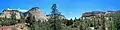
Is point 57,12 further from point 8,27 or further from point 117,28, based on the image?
point 8,27

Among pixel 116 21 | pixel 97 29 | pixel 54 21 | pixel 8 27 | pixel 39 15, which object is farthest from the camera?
pixel 39 15

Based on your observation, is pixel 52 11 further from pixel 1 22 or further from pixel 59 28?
pixel 1 22

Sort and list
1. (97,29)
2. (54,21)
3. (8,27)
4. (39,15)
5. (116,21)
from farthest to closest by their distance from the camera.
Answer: (39,15) → (8,27) → (97,29) → (116,21) → (54,21)

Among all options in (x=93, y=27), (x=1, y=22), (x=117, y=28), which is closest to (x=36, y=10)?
(x=1, y=22)

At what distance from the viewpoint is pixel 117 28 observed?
51156mm

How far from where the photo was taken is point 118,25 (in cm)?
5088

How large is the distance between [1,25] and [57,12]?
3587 centimetres

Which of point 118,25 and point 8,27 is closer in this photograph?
point 118,25

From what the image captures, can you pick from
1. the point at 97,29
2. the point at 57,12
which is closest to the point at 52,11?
the point at 57,12

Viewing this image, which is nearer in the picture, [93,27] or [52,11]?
[52,11]

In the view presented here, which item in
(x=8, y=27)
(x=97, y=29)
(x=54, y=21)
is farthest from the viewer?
(x=8, y=27)

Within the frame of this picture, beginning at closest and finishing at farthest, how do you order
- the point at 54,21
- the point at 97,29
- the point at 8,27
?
the point at 54,21, the point at 97,29, the point at 8,27

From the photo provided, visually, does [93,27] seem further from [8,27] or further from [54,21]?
[54,21]

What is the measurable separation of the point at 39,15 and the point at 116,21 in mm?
60676
